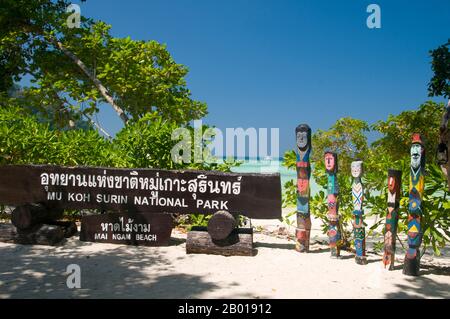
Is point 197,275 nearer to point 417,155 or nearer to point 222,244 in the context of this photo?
point 222,244

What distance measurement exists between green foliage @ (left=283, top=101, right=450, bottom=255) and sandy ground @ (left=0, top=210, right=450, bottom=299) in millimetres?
811

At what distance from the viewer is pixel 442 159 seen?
5895 millimetres

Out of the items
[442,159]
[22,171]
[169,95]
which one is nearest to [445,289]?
[442,159]

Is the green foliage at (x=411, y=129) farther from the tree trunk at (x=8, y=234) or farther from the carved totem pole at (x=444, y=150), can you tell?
the tree trunk at (x=8, y=234)

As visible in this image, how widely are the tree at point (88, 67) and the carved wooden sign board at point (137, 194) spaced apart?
810 centimetres

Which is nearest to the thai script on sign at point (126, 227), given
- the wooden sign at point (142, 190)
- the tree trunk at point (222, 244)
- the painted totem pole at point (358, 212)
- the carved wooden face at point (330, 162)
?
the wooden sign at point (142, 190)

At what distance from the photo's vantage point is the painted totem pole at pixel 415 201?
615 cm

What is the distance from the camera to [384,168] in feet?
24.5

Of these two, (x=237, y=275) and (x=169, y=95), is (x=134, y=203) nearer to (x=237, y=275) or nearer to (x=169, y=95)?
(x=237, y=275)

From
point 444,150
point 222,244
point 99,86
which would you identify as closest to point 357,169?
point 444,150

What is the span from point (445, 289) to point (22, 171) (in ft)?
26.3

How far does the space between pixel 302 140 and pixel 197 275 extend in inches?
124
